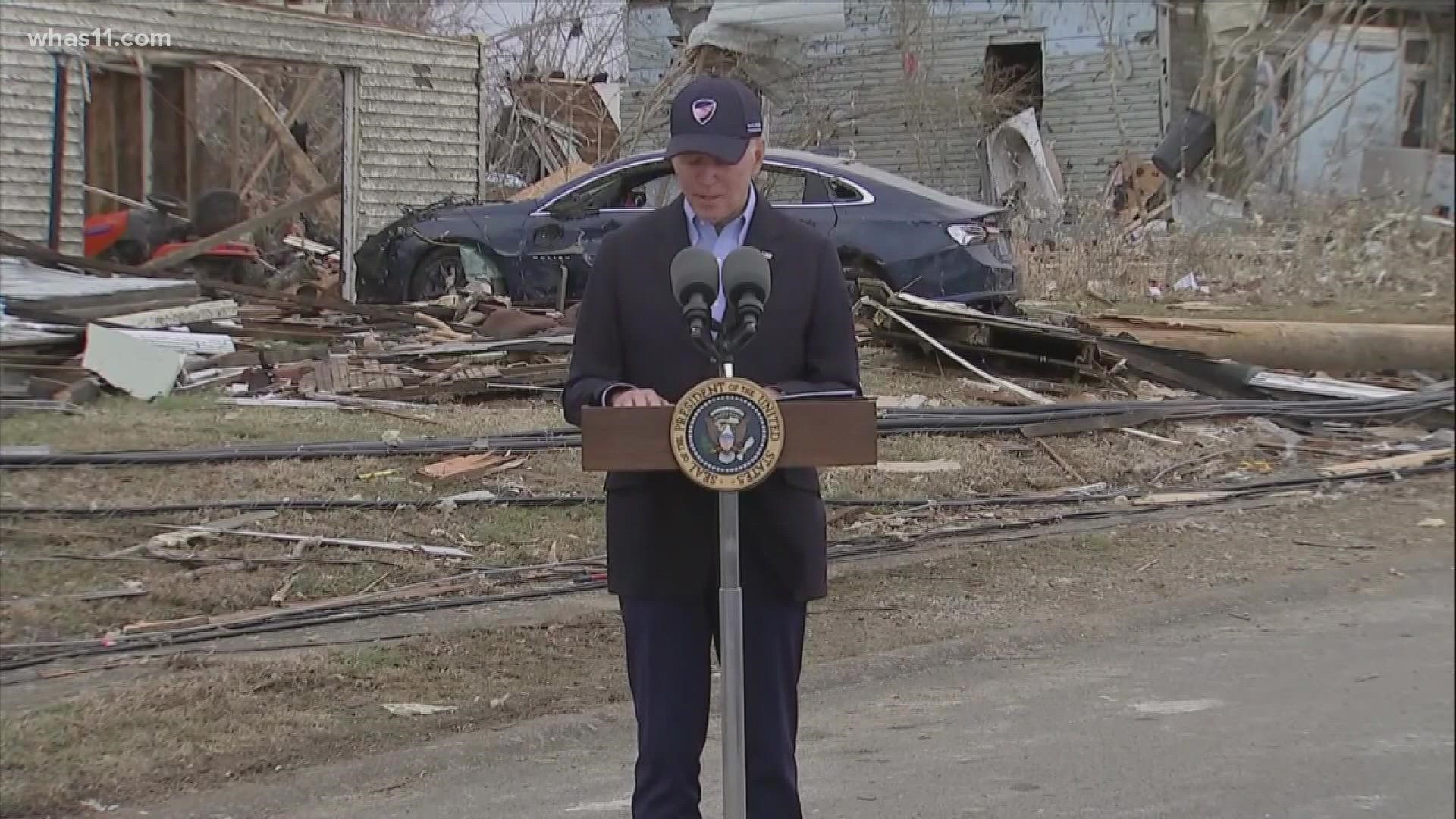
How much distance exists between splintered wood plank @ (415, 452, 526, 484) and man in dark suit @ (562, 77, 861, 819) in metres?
4.72

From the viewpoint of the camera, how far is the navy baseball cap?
3.16 m

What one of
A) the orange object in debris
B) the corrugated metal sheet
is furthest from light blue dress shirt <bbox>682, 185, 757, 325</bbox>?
the orange object in debris

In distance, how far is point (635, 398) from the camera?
307 cm

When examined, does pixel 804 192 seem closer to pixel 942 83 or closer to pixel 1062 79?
pixel 942 83

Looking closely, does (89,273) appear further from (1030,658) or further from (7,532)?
(1030,658)

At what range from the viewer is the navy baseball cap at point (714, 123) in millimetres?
3160

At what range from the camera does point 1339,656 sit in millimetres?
5918

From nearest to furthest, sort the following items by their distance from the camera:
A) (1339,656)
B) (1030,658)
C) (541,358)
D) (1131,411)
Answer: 1. (1339,656)
2. (1030,658)
3. (1131,411)
4. (541,358)

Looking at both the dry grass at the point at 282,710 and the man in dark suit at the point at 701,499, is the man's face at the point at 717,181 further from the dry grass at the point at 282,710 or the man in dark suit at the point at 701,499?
the dry grass at the point at 282,710

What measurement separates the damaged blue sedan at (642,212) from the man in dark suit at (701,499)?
28.7 ft

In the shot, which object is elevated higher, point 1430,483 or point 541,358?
point 541,358

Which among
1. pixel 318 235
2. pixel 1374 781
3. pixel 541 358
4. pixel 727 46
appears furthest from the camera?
pixel 318 235

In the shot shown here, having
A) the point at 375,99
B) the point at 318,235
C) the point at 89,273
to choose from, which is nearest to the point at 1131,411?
the point at 89,273

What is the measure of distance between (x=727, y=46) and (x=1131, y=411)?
997 centimetres
